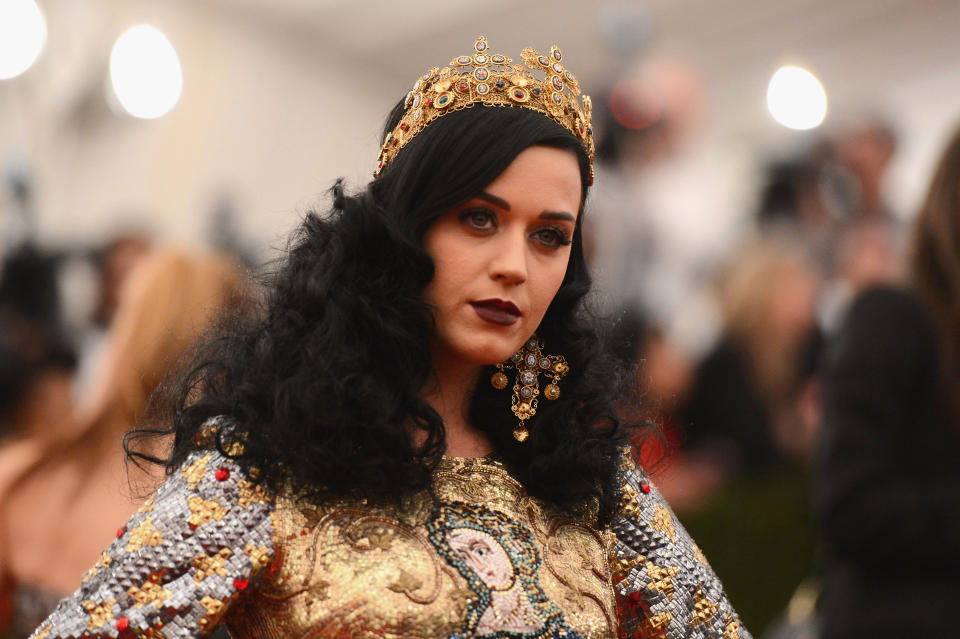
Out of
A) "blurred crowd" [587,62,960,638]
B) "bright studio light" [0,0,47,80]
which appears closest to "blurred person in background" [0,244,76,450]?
"bright studio light" [0,0,47,80]

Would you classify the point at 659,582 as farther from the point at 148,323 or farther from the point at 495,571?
the point at 148,323

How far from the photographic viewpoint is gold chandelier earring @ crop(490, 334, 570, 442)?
2203mm

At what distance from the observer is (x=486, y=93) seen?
208 centimetres

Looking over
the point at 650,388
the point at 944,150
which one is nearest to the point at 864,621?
the point at 650,388

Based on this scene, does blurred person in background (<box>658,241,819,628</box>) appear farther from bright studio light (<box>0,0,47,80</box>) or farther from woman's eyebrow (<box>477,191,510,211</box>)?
bright studio light (<box>0,0,47,80</box>)

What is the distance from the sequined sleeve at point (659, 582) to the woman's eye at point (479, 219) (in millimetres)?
567

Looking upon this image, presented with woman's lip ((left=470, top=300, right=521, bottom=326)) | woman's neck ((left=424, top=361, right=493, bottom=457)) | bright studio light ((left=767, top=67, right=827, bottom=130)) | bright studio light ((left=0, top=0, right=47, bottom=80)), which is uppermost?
bright studio light ((left=767, top=67, right=827, bottom=130))

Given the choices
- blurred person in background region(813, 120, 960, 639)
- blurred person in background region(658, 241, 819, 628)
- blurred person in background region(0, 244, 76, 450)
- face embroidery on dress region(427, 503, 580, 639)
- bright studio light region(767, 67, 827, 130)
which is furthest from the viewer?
bright studio light region(767, 67, 827, 130)

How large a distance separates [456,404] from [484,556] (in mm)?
308

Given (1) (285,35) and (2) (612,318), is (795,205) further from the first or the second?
(1) (285,35)

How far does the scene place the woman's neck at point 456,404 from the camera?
7.06 feet

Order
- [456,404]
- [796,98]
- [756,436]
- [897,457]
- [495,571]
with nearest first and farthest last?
[495,571] → [456,404] → [897,457] → [756,436] → [796,98]

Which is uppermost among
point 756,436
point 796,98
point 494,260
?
point 796,98

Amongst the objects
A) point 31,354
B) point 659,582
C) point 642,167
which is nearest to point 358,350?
point 659,582
